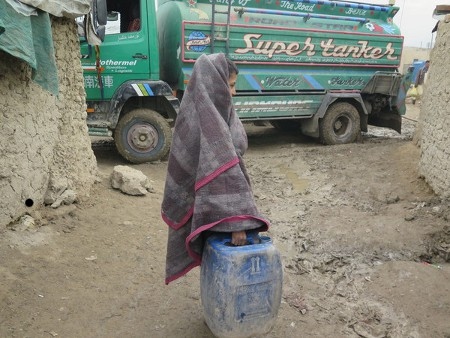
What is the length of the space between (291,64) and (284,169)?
82.9 inches

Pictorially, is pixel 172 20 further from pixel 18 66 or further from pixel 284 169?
pixel 18 66

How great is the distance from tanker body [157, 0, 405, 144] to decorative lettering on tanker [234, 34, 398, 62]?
0.7 inches

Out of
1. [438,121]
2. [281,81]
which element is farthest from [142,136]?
[438,121]

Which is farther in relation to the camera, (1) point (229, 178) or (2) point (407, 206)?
(2) point (407, 206)

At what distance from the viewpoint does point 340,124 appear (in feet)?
26.9

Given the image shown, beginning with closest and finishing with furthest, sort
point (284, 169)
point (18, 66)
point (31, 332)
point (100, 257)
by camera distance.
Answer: point (31, 332)
point (18, 66)
point (100, 257)
point (284, 169)

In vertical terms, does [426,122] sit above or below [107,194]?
above

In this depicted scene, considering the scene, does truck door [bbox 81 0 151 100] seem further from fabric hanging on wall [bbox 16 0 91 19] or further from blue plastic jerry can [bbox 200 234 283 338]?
blue plastic jerry can [bbox 200 234 283 338]

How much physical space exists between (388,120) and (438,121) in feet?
15.0

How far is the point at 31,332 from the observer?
231 centimetres

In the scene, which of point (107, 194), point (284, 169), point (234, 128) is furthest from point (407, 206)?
point (107, 194)

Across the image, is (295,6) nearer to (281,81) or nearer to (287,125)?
(281,81)

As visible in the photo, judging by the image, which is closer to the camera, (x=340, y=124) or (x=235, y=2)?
(x=235, y=2)

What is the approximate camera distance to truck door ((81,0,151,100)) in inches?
218
